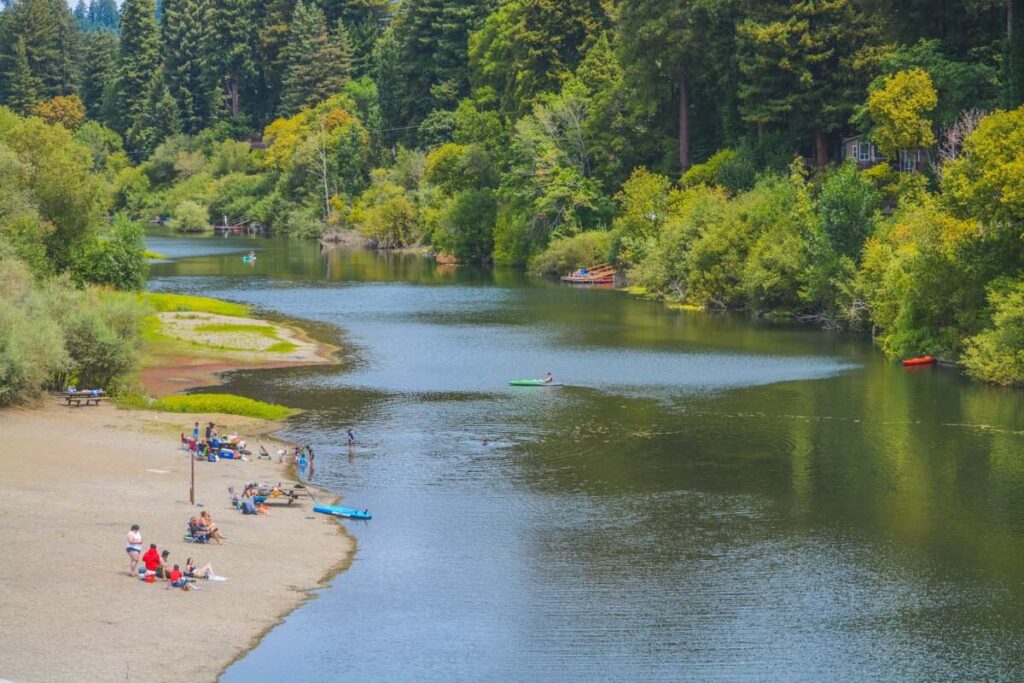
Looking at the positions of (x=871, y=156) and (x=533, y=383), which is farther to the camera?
(x=871, y=156)

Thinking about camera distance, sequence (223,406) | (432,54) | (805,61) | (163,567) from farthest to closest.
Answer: (432,54) < (805,61) < (223,406) < (163,567)

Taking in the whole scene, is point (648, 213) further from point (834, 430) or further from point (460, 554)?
point (460, 554)

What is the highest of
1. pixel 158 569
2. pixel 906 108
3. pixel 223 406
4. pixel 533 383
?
pixel 906 108

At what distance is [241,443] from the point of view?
54.5 meters

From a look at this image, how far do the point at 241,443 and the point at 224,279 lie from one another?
71.6 metres

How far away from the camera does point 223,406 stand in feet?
208

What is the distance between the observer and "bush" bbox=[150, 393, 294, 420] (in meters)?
62.4

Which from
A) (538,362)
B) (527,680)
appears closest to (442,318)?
(538,362)

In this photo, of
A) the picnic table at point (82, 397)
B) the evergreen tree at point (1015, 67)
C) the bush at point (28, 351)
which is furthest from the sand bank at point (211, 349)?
the evergreen tree at point (1015, 67)

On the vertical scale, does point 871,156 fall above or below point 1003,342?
Answer: above

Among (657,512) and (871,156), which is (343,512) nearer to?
(657,512)

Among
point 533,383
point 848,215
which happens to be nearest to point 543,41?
point 848,215

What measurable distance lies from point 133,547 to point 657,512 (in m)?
16.9

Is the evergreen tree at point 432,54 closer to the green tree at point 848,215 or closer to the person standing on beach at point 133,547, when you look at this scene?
the green tree at point 848,215
